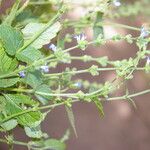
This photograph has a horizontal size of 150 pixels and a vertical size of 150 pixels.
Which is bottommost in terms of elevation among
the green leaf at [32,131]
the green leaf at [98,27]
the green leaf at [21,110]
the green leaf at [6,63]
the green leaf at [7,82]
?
the green leaf at [32,131]

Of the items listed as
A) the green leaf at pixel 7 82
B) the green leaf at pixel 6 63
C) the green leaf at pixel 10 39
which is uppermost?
the green leaf at pixel 10 39

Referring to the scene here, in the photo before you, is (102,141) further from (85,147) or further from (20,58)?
(20,58)

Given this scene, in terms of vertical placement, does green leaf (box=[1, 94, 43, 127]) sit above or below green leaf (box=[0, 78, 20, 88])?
below

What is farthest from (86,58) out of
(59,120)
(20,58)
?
(59,120)

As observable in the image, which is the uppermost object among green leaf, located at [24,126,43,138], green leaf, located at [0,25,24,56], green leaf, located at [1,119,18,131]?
green leaf, located at [0,25,24,56]

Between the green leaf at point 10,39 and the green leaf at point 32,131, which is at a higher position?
the green leaf at point 10,39
